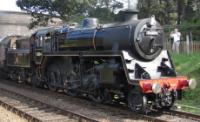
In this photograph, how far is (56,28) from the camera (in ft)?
59.7

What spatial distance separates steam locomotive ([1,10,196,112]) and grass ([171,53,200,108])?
1.72 metres

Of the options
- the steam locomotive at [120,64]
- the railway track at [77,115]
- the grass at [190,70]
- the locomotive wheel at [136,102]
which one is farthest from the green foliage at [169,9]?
the locomotive wheel at [136,102]

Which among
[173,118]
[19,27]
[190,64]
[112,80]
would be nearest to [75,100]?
[112,80]

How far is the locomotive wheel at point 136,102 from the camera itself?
12627mm

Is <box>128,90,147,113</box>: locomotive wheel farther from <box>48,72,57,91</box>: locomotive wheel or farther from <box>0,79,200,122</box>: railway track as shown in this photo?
<box>48,72,57,91</box>: locomotive wheel

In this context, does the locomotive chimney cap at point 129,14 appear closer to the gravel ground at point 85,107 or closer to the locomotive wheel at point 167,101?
the locomotive wheel at point 167,101

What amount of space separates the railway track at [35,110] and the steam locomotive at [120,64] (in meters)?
1.59

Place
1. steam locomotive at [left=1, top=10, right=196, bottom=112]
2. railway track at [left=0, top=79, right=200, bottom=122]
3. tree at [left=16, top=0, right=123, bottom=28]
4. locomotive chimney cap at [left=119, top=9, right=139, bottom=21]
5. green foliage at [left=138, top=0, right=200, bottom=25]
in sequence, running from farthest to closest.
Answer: green foliage at [left=138, top=0, right=200, bottom=25], tree at [left=16, top=0, right=123, bottom=28], locomotive chimney cap at [left=119, top=9, right=139, bottom=21], steam locomotive at [left=1, top=10, right=196, bottom=112], railway track at [left=0, top=79, right=200, bottom=122]

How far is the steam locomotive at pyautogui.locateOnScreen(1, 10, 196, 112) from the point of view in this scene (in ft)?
42.5

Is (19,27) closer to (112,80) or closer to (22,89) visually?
(22,89)

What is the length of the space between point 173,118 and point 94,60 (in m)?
3.80

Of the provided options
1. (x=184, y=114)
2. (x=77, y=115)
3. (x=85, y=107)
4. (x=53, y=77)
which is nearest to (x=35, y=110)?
(x=85, y=107)

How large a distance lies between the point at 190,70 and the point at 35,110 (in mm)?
7772

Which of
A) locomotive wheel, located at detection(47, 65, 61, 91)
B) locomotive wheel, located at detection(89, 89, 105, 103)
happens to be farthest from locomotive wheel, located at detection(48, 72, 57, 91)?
locomotive wheel, located at detection(89, 89, 105, 103)
